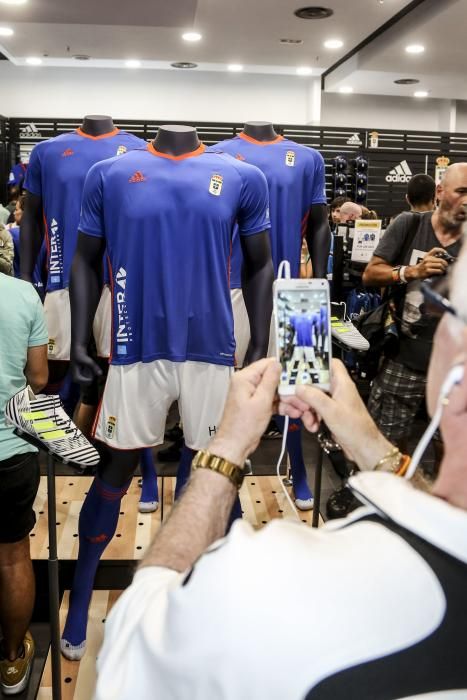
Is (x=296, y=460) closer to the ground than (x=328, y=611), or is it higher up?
closer to the ground

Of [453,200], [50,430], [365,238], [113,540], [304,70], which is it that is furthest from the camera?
[304,70]

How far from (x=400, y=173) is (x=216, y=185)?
29.5 feet

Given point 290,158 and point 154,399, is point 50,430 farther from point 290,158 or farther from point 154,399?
point 290,158

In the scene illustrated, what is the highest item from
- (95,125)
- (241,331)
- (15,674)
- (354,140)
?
(354,140)

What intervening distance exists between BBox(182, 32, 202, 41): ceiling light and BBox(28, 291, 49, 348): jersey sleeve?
7050 mm

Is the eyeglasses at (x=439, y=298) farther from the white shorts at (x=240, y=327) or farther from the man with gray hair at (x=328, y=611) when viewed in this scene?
the white shorts at (x=240, y=327)

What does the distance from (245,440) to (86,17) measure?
7.39 meters

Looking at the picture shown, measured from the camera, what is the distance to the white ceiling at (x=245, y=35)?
7.01 m

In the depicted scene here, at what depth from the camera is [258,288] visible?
236cm

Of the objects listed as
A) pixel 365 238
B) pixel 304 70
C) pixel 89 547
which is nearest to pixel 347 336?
pixel 89 547

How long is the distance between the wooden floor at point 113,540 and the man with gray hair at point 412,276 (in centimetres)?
62

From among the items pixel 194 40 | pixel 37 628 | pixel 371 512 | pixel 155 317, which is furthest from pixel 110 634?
pixel 194 40

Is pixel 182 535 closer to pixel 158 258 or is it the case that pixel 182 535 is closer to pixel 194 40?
pixel 158 258

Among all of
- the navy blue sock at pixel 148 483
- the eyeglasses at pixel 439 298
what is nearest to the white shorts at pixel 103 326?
the navy blue sock at pixel 148 483
